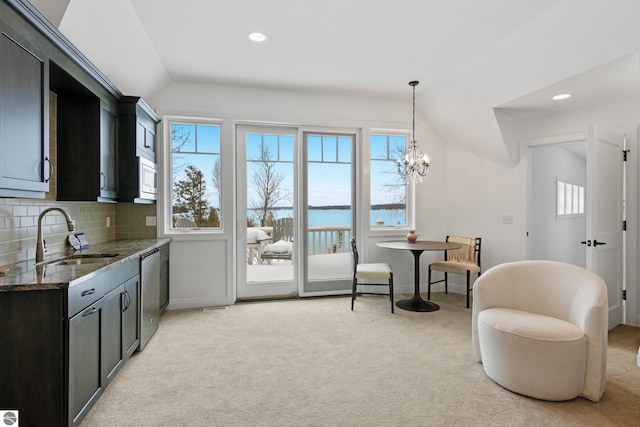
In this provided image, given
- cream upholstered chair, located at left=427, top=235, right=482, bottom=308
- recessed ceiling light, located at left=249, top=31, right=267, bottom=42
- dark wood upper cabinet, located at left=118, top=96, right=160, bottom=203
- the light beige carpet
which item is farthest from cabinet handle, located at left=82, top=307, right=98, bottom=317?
cream upholstered chair, located at left=427, top=235, right=482, bottom=308

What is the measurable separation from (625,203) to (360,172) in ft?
9.79

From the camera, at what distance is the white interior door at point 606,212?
132 inches

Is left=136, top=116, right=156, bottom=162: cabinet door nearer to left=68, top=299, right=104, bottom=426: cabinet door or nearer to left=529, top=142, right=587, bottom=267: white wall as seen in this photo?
left=68, top=299, right=104, bottom=426: cabinet door

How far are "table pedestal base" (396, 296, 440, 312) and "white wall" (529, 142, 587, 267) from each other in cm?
175

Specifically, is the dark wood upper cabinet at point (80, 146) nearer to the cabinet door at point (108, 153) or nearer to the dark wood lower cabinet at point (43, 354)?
the cabinet door at point (108, 153)

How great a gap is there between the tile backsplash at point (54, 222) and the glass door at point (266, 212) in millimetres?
1148

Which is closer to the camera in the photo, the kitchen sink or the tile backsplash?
the tile backsplash

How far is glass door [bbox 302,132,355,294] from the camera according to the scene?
4.83 meters

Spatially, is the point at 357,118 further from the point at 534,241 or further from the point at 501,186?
the point at 534,241

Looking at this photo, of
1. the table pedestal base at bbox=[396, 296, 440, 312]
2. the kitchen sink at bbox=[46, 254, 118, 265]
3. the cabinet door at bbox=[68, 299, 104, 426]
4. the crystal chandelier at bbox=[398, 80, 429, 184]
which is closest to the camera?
the cabinet door at bbox=[68, 299, 104, 426]

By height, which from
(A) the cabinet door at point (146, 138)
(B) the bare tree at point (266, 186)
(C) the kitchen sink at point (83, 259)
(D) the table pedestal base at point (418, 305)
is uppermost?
(A) the cabinet door at point (146, 138)

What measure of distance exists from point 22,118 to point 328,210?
3.49 m

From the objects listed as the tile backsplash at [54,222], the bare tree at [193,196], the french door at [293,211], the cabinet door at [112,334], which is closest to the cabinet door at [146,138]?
the bare tree at [193,196]

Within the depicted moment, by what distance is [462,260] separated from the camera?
4.81 metres
